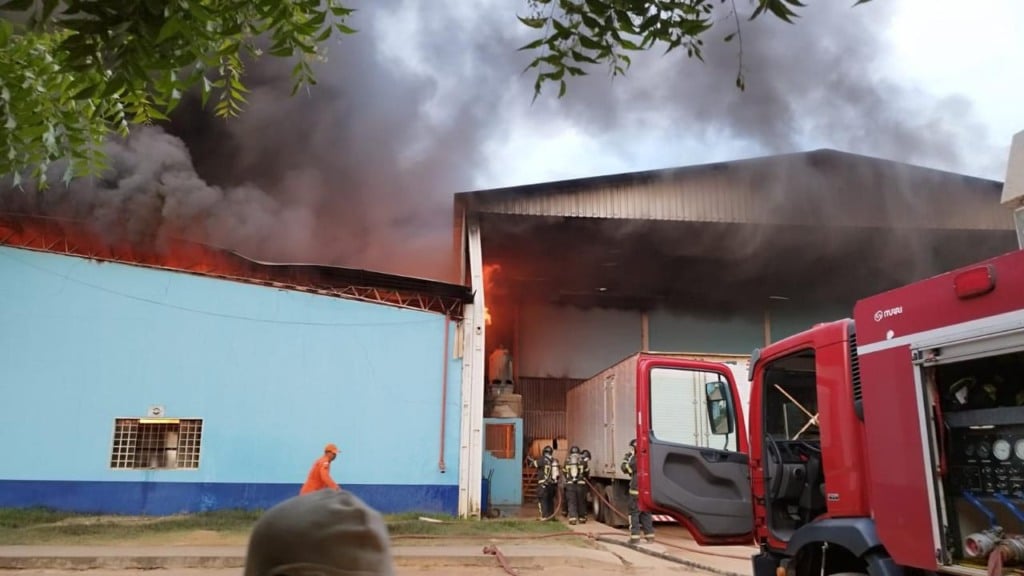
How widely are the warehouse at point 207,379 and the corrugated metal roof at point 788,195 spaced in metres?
3.94

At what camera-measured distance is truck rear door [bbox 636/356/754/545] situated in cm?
525

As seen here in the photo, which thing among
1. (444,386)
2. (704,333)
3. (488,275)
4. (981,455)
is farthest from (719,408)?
(704,333)

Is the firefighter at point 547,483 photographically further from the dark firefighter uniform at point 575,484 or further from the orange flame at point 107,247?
the orange flame at point 107,247

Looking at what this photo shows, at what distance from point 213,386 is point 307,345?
1806 millimetres

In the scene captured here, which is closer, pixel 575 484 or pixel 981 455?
pixel 981 455

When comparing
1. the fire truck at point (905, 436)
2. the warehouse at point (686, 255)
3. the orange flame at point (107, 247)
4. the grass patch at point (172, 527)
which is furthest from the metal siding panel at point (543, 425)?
the fire truck at point (905, 436)

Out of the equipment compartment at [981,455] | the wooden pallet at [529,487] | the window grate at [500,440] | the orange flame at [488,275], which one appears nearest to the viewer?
the equipment compartment at [981,455]

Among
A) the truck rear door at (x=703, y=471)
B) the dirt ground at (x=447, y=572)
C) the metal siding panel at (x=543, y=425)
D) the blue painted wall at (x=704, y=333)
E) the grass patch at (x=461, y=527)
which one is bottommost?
the dirt ground at (x=447, y=572)

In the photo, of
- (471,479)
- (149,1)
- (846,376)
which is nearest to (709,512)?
(846,376)

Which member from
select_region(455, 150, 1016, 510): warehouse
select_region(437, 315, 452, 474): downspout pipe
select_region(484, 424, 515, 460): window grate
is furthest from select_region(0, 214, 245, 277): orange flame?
select_region(484, 424, 515, 460): window grate

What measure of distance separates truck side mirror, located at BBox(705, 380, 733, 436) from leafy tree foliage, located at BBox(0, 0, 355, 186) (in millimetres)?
3665

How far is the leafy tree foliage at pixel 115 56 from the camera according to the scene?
2.22m

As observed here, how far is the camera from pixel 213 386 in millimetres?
13352

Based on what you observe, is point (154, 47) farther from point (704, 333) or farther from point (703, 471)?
point (704, 333)
